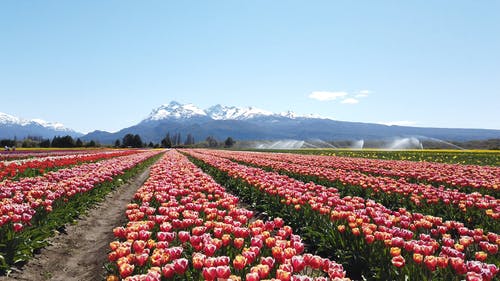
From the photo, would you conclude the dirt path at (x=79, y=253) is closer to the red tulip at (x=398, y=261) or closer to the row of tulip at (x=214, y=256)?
the row of tulip at (x=214, y=256)

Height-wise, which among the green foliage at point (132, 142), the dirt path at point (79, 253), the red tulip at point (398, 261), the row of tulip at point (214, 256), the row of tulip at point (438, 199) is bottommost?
the dirt path at point (79, 253)

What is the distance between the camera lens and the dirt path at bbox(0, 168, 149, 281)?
657 centimetres

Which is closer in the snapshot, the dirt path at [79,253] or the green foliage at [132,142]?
the dirt path at [79,253]

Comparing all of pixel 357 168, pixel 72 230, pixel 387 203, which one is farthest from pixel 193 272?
pixel 357 168

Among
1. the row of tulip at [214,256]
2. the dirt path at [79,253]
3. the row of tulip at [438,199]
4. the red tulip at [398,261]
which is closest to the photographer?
the row of tulip at [214,256]

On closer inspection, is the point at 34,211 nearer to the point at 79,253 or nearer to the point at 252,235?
the point at 79,253

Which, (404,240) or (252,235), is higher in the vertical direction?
(252,235)

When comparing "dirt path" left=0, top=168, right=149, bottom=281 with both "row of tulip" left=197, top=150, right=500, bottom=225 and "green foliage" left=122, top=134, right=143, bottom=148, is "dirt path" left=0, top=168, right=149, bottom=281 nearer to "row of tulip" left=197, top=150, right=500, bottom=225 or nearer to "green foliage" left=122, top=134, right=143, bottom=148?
"row of tulip" left=197, top=150, right=500, bottom=225

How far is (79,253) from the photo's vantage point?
8.02 meters

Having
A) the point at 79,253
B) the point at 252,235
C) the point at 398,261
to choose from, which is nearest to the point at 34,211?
the point at 79,253

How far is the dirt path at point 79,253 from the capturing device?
6570 millimetres

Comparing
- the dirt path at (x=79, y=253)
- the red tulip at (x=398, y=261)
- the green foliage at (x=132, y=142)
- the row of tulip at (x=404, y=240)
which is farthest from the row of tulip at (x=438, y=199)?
the green foliage at (x=132, y=142)

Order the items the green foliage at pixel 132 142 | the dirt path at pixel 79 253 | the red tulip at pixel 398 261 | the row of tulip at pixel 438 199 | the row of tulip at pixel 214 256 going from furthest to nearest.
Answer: the green foliage at pixel 132 142 < the row of tulip at pixel 438 199 < the dirt path at pixel 79 253 < the red tulip at pixel 398 261 < the row of tulip at pixel 214 256

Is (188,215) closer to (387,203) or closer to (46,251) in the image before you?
(46,251)
